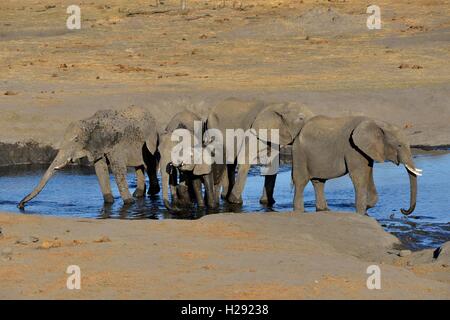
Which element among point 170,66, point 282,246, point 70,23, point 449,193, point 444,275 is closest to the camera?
point 444,275

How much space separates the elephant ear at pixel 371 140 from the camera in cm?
1550

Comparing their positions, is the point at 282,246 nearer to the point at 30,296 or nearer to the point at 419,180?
the point at 30,296

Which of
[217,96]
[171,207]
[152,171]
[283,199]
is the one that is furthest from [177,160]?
[217,96]

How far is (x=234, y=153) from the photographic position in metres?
18.2

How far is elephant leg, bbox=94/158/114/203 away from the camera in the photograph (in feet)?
59.5

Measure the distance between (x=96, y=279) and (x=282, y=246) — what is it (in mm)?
2543

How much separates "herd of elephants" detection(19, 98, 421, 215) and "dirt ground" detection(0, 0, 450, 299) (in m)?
1.49

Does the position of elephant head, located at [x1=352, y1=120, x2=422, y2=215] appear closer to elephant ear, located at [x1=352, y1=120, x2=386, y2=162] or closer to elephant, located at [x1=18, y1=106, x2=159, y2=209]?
elephant ear, located at [x1=352, y1=120, x2=386, y2=162]

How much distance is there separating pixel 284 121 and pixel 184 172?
174 centimetres

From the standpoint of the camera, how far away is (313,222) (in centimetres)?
1427

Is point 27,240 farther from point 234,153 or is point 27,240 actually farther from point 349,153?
point 234,153

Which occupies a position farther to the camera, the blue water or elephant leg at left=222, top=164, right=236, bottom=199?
elephant leg at left=222, top=164, right=236, bottom=199

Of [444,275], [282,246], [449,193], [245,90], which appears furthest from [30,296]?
[245,90]

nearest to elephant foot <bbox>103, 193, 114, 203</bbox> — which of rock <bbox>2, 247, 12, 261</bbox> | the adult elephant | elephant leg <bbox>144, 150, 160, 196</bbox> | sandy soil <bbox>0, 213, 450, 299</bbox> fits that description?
elephant leg <bbox>144, 150, 160, 196</bbox>
